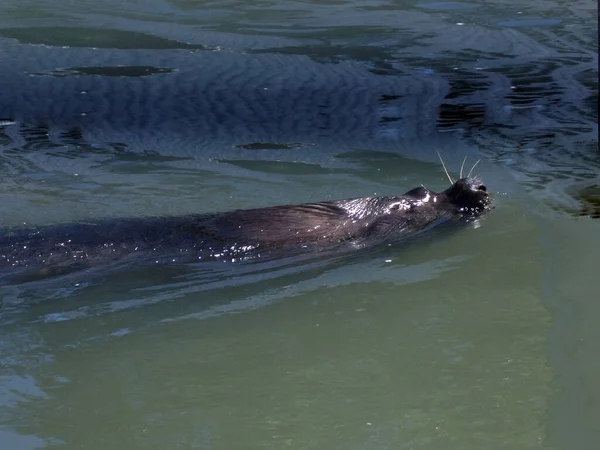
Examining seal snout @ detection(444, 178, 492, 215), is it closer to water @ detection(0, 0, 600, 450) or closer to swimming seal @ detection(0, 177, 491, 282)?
swimming seal @ detection(0, 177, 491, 282)

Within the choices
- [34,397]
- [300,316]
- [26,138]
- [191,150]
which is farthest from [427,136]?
[34,397]

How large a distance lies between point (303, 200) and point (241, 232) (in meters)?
0.82

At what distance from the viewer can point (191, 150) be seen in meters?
6.92

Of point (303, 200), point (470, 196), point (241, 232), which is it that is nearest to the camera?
point (241, 232)

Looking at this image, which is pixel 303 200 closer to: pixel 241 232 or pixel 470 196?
pixel 241 232

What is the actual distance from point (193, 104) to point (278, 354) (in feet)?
13.7

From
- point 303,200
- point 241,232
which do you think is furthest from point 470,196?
point 241,232

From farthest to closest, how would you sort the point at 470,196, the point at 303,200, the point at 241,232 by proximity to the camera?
the point at 303,200 < the point at 470,196 < the point at 241,232

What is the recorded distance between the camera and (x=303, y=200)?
19.2ft

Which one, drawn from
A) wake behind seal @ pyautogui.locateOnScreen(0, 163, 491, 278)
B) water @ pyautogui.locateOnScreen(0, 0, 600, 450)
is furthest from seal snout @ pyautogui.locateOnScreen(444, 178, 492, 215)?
water @ pyautogui.locateOnScreen(0, 0, 600, 450)

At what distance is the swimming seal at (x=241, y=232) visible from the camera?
4852 mm

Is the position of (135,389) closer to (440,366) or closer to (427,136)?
(440,366)

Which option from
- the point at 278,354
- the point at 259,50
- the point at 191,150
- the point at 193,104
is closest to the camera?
the point at 278,354

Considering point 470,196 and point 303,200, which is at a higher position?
point 470,196
